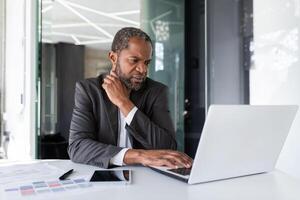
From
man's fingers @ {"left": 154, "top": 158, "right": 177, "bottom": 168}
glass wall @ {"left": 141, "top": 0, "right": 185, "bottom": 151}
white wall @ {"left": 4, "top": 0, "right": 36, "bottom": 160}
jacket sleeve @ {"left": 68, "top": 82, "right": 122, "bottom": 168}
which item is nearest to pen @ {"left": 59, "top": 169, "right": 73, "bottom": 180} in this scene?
jacket sleeve @ {"left": 68, "top": 82, "right": 122, "bottom": 168}

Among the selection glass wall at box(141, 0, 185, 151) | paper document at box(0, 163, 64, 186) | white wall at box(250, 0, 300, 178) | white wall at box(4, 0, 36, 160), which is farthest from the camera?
glass wall at box(141, 0, 185, 151)

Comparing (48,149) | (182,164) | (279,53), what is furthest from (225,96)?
(182,164)

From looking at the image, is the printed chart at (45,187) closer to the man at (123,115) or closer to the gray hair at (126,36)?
the man at (123,115)

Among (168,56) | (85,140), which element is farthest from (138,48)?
(168,56)

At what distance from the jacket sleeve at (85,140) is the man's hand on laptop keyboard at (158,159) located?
1.9 inches

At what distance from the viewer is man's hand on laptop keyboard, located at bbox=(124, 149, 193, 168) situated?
0.92m

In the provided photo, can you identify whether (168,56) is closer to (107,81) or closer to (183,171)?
(107,81)

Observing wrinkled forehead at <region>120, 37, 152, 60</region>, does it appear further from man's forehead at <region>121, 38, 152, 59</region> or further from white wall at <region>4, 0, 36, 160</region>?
white wall at <region>4, 0, 36, 160</region>

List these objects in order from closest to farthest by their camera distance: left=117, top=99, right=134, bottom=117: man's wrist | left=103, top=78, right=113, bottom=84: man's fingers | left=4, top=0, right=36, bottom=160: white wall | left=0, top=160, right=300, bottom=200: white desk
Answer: left=0, top=160, right=300, bottom=200: white desk → left=117, top=99, right=134, bottom=117: man's wrist → left=103, top=78, right=113, bottom=84: man's fingers → left=4, top=0, right=36, bottom=160: white wall

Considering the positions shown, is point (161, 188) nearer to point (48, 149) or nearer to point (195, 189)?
point (195, 189)

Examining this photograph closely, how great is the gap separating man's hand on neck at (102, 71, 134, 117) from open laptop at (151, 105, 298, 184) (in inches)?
14.9

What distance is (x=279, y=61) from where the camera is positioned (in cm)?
187

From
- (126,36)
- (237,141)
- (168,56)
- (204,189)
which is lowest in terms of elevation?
(204,189)

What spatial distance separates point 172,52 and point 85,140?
1.87 metres
